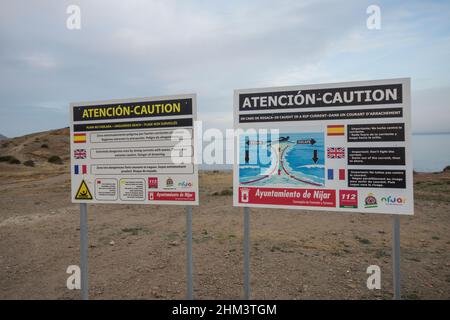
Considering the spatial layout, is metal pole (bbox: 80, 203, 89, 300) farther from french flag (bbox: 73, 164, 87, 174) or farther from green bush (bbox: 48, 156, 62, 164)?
green bush (bbox: 48, 156, 62, 164)

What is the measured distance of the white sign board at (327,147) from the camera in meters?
4.14

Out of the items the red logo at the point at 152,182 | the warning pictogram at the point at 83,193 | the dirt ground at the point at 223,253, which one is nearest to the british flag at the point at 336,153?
the dirt ground at the point at 223,253

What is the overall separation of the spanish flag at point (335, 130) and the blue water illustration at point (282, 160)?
13cm

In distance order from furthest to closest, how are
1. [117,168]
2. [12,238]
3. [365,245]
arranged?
[12,238] < [365,245] < [117,168]

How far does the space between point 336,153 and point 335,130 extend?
356 millimetres

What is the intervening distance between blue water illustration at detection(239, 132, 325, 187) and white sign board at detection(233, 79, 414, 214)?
15 millimetres

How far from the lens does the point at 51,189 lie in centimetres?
1828

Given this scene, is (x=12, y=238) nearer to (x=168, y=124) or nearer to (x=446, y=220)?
(x=168, y=124)

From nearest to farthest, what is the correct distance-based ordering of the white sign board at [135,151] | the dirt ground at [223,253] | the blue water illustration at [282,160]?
the blue water illustration at [282,160] → the white sign board at [135,151] → the dirt ground at [223,253]

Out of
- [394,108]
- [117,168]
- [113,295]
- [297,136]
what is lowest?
[113,295]

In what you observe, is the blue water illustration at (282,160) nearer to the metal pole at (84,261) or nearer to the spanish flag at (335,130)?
the spanish flag at (335,130)

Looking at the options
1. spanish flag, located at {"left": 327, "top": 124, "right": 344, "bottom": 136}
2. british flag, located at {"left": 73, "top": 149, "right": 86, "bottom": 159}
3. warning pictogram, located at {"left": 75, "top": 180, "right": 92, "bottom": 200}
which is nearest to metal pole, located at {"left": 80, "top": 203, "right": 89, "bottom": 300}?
warning pictogram, located at {"left": 75, "top": 180, "right": 92, "bottom": 200}
